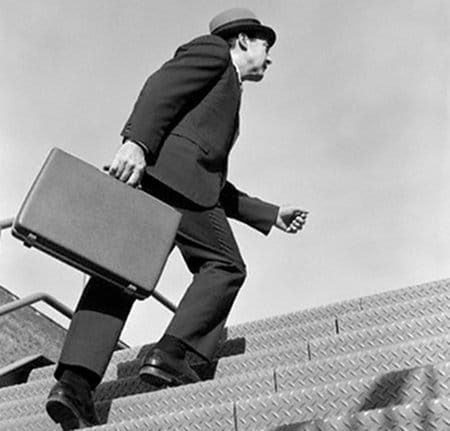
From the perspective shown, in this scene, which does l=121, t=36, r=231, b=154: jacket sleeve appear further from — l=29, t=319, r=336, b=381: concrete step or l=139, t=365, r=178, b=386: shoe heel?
l=29, t=319, r=336, b=381: concrete step

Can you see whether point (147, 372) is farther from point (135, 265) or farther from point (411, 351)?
point (411, 351)

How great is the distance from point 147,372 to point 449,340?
3.25ft

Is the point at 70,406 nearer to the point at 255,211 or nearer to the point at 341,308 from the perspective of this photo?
the point at 255,211

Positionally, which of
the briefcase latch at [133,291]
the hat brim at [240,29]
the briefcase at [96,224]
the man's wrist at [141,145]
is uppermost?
the hat brim at [240,29]

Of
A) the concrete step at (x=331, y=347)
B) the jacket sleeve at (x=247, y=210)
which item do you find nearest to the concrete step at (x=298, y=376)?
the concrete step at (x=331, y=347)

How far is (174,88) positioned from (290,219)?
108cm

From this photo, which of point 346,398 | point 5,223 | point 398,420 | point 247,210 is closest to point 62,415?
point 346,398

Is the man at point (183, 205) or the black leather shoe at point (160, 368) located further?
the black leather shoe at point (160, 368)

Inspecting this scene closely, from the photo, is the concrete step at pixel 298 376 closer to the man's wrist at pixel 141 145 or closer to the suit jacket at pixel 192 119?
the suit jacket at pixel 192 119

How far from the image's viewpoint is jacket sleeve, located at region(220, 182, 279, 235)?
14.5 feet

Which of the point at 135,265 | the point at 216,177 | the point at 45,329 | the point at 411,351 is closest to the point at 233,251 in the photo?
the point at 216,177

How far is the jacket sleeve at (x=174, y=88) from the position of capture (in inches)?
139

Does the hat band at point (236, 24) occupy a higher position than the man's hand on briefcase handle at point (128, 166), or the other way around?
the hat band at point (236, 24)

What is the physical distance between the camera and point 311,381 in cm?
340
